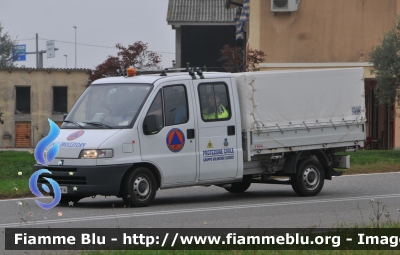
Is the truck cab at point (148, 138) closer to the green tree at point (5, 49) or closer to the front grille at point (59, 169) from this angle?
the front grille at point (59, 169)

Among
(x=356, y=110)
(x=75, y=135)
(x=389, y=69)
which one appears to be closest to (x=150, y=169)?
(x=75, y=135)

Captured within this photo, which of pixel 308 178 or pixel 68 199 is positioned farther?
pixel 308 178

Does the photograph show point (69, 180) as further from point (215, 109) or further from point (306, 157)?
point (306, 157)

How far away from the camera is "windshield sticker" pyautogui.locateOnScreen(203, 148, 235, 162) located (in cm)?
1482

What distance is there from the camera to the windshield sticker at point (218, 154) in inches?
584

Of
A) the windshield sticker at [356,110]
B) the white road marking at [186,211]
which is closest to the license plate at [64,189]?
the white road marking at [186,211]

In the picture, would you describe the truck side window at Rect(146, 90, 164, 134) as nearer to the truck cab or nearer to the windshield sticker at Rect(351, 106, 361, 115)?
the truck cab

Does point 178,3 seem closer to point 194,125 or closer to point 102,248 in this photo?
point 194,125

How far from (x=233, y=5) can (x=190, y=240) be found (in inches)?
1299

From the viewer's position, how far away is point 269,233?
10.4 m

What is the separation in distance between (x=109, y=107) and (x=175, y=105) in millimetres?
1140

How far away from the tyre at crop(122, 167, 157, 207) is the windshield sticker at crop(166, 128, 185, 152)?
630mm

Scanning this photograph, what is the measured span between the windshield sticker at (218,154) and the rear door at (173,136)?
0.87ft

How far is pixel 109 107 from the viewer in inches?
565
